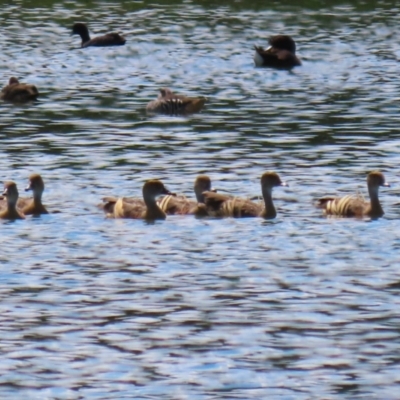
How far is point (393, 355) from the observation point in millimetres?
13992

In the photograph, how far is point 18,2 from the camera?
2106 inches

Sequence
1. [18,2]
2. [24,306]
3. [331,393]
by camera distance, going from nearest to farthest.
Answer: [331,393] → [24,306] → [18,2]

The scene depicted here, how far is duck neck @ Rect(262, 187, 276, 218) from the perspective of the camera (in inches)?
798

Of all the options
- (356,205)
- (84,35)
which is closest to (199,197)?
(356,205)

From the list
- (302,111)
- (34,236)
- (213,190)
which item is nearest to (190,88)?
(302,111)

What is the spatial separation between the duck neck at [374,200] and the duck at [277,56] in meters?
16.8

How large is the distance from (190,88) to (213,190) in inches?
520

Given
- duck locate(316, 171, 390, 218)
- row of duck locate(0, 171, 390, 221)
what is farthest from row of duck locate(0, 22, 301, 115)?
duck locate(316, 171, 390, 218)

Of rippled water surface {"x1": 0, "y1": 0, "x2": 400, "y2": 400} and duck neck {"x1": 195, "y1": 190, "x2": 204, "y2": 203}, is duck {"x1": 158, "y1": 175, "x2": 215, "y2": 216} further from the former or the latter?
rippled water surface {"x1": 0, "y1": 0, "x2": 400, "y2": 400}

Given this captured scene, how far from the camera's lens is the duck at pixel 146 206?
66.8 feet

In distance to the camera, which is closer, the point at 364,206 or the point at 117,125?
the point at 364,206

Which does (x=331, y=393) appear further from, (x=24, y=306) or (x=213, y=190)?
(x=213, y=190)

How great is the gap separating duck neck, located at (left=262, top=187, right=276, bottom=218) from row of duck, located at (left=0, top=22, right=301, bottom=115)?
30.6 feet

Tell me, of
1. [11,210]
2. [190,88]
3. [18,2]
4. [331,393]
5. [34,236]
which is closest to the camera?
[331,393]
